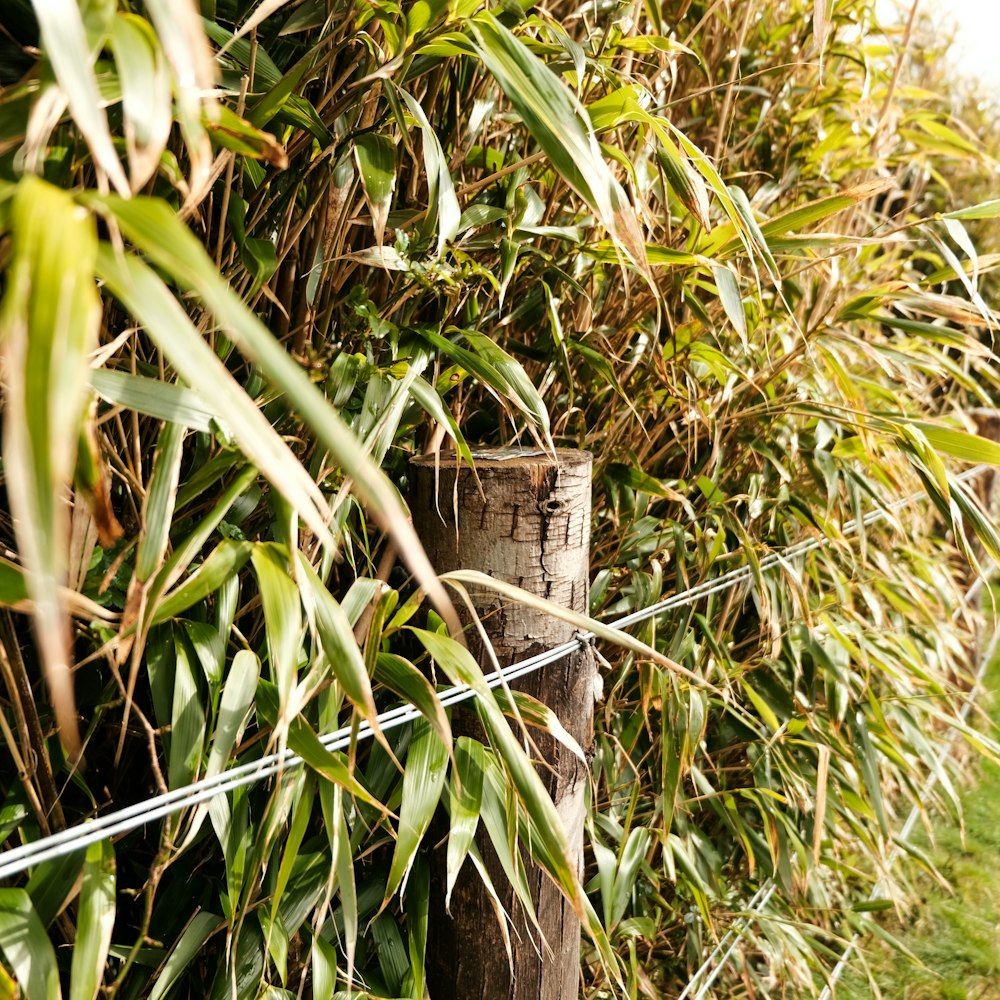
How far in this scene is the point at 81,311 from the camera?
0.30 m

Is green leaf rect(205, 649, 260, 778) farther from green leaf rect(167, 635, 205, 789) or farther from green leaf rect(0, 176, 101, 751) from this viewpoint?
green leaf rect(0, 176, 101, 751)

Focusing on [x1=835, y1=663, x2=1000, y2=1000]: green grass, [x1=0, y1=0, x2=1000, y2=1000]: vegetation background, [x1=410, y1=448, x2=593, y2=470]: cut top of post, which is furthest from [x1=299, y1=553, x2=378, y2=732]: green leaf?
[x1=835, y1=663, x2=1000, y2=1000]: green grass

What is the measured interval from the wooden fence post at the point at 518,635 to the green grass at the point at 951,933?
0.93 metres

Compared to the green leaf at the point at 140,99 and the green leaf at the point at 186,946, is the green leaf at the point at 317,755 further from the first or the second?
the green leaf at the point at 140,99

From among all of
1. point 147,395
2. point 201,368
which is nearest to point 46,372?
point 201,368

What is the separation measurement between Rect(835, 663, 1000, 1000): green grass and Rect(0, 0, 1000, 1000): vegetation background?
9.5 inches

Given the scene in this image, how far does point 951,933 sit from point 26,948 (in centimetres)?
193

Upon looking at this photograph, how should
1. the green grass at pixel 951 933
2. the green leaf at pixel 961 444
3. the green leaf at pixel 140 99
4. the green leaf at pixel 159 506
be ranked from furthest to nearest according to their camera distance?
the green grass at pixel 951 933 → the green leaf at pixel 961 444 → the green leaf at pixel 159 506 → the green leaf at pixel 140 99

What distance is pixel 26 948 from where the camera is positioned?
24.7 inches

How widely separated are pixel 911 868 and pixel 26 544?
230cm

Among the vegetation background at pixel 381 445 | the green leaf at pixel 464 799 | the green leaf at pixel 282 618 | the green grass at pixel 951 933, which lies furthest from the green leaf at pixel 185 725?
the green grass at pixel 951 933

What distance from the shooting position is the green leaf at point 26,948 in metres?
0.62

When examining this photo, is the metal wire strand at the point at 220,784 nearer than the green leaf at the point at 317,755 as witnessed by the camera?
Yes

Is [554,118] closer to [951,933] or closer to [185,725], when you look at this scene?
[185,725]
